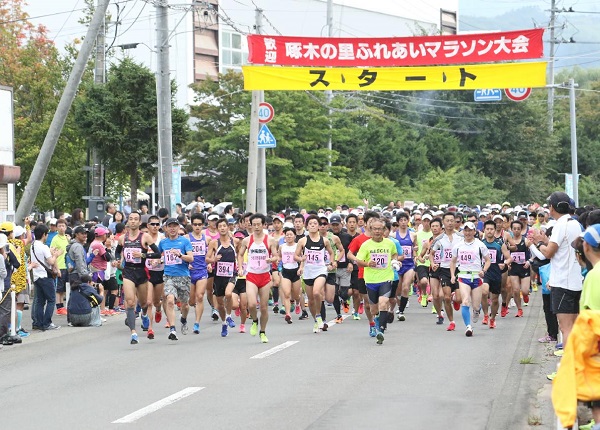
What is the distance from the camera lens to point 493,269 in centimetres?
1920

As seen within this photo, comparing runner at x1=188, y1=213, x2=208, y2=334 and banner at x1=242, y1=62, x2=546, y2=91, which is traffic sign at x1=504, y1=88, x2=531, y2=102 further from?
runner at x1=188, y1=213, x2=208, y2=334

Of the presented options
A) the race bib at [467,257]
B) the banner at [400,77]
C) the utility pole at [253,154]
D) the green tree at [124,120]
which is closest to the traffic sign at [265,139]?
the utility pole at [253,154]

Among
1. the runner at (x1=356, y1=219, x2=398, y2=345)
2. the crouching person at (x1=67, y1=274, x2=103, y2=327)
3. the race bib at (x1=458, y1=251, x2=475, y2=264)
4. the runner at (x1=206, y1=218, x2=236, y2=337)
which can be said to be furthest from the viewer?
the crouching person at (x1=67, y1=274, x2=103, y2=327)

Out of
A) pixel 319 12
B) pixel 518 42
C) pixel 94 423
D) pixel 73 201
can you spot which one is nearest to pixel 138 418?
pixel 94 423

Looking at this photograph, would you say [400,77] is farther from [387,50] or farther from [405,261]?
[405,261]

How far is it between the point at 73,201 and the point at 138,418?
94.2 ft

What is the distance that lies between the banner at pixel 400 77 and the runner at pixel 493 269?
6455 millimetres

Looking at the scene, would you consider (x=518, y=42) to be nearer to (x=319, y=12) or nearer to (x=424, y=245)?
(x=424, y=245)

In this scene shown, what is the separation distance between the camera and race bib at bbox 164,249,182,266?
1720 cm

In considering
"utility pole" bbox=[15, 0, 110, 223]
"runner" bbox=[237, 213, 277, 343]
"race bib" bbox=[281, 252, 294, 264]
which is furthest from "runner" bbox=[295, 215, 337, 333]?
"utility pole" bbox=[15, 0, 110, 223]

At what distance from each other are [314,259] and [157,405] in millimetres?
7724

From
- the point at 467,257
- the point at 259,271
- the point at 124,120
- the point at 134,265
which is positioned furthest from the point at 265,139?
the point at 259,271

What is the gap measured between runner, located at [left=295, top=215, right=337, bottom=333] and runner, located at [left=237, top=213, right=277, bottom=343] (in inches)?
52.2

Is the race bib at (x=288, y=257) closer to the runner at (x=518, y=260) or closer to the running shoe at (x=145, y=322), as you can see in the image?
the running shoe at (x=145, y=322)
